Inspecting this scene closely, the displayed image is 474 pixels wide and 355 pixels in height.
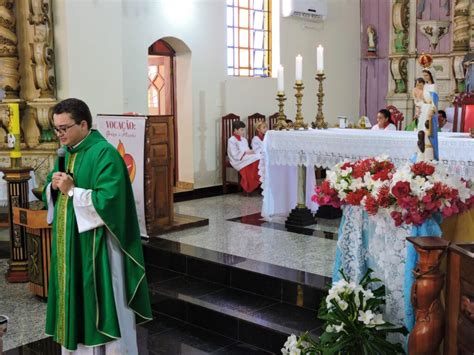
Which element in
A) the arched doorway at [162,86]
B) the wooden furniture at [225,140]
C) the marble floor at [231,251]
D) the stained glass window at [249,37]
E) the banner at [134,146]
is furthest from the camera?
the stained glass window at [249,37]

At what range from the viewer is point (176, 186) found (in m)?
8.72

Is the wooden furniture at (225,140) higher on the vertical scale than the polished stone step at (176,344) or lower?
higher

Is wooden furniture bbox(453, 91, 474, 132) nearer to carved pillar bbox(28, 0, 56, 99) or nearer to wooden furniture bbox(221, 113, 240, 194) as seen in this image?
wooden furniture bbox(221, 113, 240, 194)

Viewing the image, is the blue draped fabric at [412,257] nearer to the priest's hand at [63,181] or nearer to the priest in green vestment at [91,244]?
the priest in green vestment at [91,244]

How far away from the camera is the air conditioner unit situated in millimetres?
9602

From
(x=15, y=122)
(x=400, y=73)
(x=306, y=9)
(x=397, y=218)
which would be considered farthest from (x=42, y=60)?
(x=400, y=73)

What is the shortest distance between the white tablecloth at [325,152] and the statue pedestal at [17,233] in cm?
243

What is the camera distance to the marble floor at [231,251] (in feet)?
14.4

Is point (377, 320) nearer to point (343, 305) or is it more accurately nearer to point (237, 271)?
point (343, 305)

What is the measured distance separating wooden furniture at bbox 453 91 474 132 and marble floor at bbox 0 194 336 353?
166 cm

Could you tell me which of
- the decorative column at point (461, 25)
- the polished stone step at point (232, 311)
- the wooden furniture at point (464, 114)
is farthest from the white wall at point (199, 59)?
the wooden furniture at point (464, 114)

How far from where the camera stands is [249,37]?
945 centimetres

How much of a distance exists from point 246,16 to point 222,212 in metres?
3.63

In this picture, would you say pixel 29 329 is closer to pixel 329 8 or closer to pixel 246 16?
pixel 246 16
